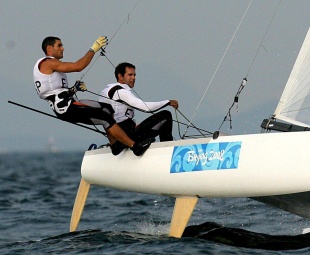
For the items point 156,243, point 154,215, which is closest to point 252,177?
point 156,243

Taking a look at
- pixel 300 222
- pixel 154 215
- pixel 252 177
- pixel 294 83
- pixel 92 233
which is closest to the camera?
pixel 252 177

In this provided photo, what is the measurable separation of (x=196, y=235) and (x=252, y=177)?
1.07 m

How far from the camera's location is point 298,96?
776 centimetres

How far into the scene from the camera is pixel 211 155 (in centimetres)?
750

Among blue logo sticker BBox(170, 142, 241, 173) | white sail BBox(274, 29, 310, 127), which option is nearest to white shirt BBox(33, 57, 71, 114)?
blue logo sticker BBox(170, 142, 241, 173)

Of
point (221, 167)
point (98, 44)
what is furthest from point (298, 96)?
point (98, 44)

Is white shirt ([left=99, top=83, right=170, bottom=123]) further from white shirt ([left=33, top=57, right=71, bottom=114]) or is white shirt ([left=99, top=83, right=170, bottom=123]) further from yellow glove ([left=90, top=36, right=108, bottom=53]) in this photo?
yellow glove ([left=90, top=36, right=108, bottom=53])

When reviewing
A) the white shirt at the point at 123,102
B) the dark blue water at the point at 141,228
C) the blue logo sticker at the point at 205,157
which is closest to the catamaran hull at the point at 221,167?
the blue logo sticker at the point at 205,157

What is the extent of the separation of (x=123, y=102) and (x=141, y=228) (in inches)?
52.7

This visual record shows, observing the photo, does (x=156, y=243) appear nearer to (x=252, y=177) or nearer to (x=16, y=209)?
(x=252, y=177)

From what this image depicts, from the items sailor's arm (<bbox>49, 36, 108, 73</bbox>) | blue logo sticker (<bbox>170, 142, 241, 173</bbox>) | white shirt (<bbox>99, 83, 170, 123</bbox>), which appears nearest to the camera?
blue logo sticker (<bbox>170, 142, 241, 173</bbox>)

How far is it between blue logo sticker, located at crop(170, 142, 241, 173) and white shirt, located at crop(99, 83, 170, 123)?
0.46 metres

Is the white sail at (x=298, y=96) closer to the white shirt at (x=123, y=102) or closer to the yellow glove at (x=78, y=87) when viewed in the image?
the white shirt at (x=123, y=102)

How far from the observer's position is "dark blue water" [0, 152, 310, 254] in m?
7.39
